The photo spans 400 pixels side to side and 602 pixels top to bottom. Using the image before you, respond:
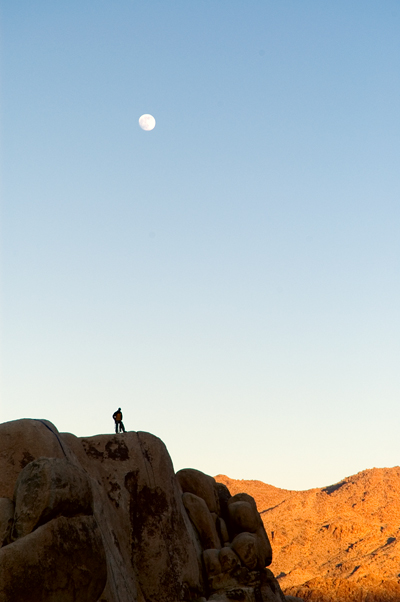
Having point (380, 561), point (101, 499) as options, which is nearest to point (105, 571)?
point (101, 499)

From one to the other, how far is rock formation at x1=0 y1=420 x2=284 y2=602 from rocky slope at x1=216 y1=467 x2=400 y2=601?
143 feet

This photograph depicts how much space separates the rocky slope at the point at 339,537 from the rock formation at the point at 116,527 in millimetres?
43485

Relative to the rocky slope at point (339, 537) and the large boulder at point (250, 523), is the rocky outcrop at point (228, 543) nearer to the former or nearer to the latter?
the large boulder at point (250, 523)

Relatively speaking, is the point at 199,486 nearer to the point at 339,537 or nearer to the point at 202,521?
the point at 202,521

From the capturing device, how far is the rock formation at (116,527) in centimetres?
1603

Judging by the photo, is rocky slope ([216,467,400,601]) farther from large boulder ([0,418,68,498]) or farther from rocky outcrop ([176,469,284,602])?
large boulder ([0,418,68,498])

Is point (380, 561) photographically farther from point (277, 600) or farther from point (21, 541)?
point (21, 541)

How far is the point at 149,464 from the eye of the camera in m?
25.7

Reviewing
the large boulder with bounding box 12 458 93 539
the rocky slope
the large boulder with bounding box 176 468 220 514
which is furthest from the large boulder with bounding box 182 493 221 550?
the rocky slope

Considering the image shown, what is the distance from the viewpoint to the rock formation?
1603 centimetres

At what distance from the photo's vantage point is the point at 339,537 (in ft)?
285

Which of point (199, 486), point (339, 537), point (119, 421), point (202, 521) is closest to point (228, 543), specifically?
point (202, 521)

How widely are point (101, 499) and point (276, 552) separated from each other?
225ft

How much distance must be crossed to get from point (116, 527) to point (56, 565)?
7.06m
